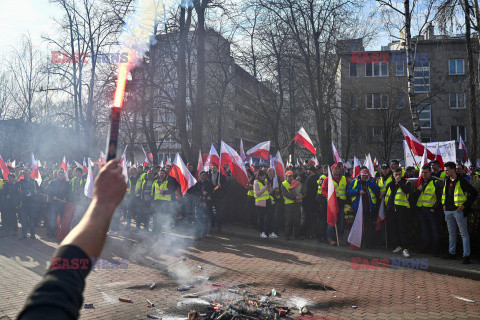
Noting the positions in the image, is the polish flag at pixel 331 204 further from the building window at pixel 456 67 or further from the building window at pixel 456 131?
the building window at pixel 456 67

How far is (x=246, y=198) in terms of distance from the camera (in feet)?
49.3

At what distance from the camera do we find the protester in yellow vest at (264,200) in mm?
12711

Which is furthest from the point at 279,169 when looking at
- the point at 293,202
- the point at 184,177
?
the point at 184,177

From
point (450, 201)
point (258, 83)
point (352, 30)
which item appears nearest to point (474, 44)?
point (352, 30)

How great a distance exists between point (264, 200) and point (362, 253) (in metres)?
3.51

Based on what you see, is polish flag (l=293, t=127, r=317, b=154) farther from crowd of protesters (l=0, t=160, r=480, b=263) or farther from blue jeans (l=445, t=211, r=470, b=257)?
blue jeans (l=445, t=211, r=470, b=257)

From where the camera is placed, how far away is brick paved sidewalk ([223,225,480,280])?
27.6 ft

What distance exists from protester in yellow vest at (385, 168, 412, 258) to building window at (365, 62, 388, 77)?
36.9 metres

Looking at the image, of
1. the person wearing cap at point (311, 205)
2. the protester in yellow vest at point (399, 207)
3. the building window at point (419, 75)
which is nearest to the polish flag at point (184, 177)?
the person wearing cap at point (311, 205)

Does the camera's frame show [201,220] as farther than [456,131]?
No

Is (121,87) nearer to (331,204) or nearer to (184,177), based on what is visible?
(331,204)

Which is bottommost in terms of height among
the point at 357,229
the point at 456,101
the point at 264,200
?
the point at 357,229

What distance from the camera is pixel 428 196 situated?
984 cm

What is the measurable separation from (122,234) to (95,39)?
16.0 metres
